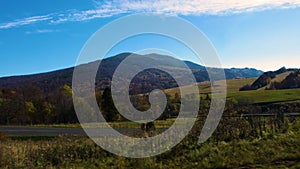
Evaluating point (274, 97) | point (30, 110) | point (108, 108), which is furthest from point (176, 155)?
point (274, 97)

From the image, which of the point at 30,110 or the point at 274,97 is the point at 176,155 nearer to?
the point at 30,110

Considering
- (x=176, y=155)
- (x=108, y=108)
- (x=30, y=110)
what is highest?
(x=30, y=110)

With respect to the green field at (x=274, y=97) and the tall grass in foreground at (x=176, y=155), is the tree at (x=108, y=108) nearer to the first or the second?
the tall grass in foreground at (x=176, y=155)

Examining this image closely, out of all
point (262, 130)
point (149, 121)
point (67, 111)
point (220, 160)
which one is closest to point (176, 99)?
point (149, 121)

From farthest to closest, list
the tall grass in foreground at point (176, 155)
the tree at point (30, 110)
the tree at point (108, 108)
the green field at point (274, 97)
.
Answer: the green field at point (274, 97), the tree at point (30, 110), the tree at point (108, 108), the tall grass in foreground at point (176, 155)

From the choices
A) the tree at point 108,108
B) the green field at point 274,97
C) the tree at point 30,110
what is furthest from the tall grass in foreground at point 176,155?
the green field at point 274,97

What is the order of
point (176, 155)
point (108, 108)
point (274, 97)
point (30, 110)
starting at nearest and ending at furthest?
1. point (176, 155)
2. point (108, 108)
3. point (30, 110)
4. point (274, 97)

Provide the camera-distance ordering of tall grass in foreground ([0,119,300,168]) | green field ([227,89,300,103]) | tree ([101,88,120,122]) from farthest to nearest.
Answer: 1. green field ([227,89,300,103])
2. tree ([101,88,120,122])
3. tall grass in foreground ([0,119,300,168])

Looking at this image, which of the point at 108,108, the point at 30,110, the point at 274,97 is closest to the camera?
the point at 108,108

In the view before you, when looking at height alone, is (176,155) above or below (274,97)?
below

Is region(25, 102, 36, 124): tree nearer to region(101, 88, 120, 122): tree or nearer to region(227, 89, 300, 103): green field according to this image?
region(101, 88, 120, 122): tree

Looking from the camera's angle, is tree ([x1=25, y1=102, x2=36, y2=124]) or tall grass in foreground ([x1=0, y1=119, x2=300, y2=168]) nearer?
tall grass in foreground ([x1=0, y1=119, x2=300, y2=168])

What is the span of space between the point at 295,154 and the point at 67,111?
44417 mm

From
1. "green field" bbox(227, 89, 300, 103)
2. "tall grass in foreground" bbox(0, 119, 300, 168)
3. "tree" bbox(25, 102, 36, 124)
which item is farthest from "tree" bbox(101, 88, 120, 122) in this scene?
"green field" bbox(227, 89, 300, 103)
